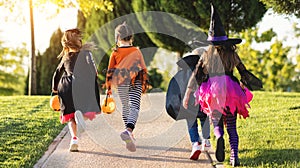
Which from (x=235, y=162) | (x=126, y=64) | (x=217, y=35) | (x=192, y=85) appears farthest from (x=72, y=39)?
(x=235, y=162)

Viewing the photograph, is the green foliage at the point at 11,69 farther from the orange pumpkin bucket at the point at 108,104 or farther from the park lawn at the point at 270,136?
the orange pumpkin bucket at the point at 108,104

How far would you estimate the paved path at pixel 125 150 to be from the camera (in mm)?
5613

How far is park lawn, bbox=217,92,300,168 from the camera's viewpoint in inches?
209

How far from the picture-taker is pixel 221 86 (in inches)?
204

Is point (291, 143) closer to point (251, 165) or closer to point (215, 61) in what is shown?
point (251, 165)

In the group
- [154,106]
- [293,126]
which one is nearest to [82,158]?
[293,126]

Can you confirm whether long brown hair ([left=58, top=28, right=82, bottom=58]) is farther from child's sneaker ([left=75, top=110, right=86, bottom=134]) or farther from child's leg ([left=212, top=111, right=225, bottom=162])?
child's leg ([left=212, top=111, right=225, bottom=162])

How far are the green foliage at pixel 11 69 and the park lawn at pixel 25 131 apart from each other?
23700 mm

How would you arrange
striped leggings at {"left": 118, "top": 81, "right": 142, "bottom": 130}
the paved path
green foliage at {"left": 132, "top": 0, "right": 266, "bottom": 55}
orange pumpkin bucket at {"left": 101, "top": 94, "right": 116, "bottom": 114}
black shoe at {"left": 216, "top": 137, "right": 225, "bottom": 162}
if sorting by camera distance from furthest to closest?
green foliage at {"left": 132, "top": 0, "right": 266, "bottom": 55}
orange pumpkin bucket at {"left": 101, "top": 94, "right": 116, "bottom": 114}
striped leggings at {"left": 118, "top": 81, "right": 142, "bottom": 130}
the paved path
black shoe at {"left": 216, "top": 137, "right": 225, "bottom": 162}

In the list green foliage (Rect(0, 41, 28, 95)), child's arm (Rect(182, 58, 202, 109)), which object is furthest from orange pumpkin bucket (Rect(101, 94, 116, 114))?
green foliage (Rect(0, 41, 28, 95))

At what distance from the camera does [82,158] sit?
5867 millimetres

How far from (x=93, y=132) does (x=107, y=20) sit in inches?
508

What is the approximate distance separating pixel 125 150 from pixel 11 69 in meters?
29.8

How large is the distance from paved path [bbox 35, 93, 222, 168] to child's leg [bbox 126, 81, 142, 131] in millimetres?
360
